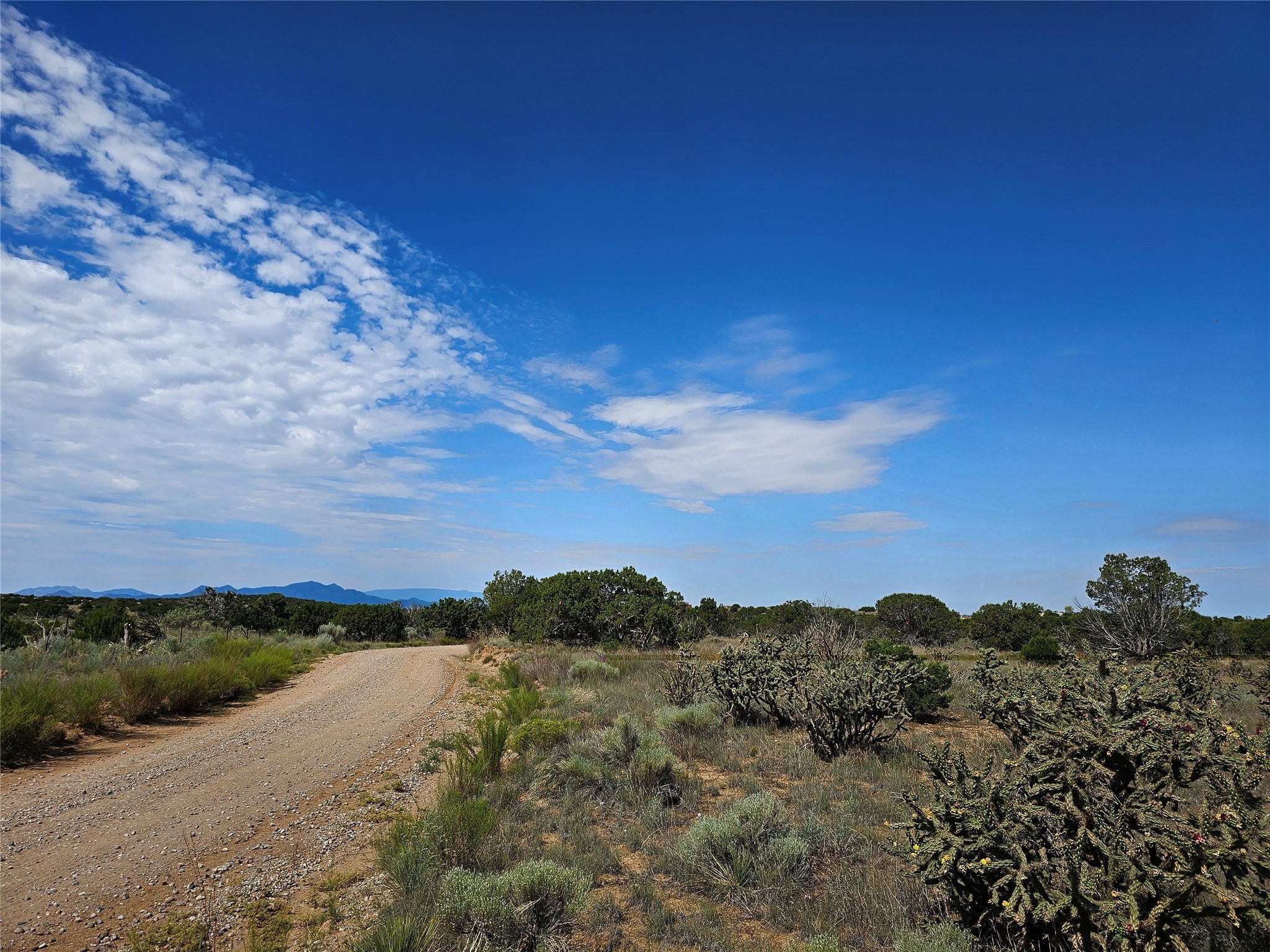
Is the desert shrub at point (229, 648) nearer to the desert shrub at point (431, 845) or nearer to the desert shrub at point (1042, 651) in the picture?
the desert shrub at point (431, 845)

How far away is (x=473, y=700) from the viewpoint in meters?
15.8

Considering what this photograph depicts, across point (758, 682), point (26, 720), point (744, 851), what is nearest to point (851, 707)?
point (758, 682)

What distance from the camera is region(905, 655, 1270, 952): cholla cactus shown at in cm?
338

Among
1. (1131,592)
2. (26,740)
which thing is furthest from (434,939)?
(1131,592)

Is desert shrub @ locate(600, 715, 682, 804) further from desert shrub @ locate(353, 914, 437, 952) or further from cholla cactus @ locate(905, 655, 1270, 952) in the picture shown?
cholla cactus @ locate(905, 655, 1270, 952)

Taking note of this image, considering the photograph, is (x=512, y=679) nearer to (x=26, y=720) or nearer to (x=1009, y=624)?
(x=26, y=720)

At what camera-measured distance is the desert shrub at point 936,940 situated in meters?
3.87

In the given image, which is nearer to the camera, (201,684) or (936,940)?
(936,940)

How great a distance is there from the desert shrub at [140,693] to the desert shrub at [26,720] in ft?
3.86

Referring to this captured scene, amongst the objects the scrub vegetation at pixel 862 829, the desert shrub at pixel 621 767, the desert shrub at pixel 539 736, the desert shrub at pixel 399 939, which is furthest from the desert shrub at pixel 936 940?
the desert shrub at pixel 539 736

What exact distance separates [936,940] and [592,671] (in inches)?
578

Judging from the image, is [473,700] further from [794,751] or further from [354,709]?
[794,751]

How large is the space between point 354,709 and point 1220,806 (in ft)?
49.2

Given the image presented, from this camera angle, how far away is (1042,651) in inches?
901
